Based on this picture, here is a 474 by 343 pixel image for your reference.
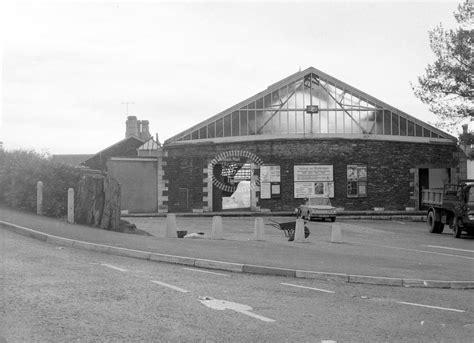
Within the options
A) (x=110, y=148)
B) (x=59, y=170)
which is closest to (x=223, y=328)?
(x=59, y=170)

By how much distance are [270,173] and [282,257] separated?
2433cm

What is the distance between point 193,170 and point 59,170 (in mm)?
19514

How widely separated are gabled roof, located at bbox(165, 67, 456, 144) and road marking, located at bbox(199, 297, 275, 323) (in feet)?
100

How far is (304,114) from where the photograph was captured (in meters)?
38.8

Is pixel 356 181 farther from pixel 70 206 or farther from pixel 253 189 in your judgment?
pixel 70 206

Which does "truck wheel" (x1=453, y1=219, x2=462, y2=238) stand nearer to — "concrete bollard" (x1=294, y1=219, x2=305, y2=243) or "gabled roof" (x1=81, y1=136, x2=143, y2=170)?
"concrete bollard" (x1=294, y1=219, x2=305, y2=243)

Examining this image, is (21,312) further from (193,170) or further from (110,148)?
(110,148)

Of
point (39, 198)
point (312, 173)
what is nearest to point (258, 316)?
point (39, 198)

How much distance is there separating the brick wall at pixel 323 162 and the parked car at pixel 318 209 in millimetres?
3633

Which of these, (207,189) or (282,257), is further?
(207,189)

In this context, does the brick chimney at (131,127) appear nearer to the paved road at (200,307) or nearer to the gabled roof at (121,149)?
the gabled roof at (121,149)

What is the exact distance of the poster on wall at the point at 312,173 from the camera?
38000 millimetres

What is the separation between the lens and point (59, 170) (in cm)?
1905

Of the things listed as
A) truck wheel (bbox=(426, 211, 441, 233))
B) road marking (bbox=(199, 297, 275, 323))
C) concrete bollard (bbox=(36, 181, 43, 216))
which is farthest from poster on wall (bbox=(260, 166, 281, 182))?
road marking (bbox=(199, 297, 275, 323))
